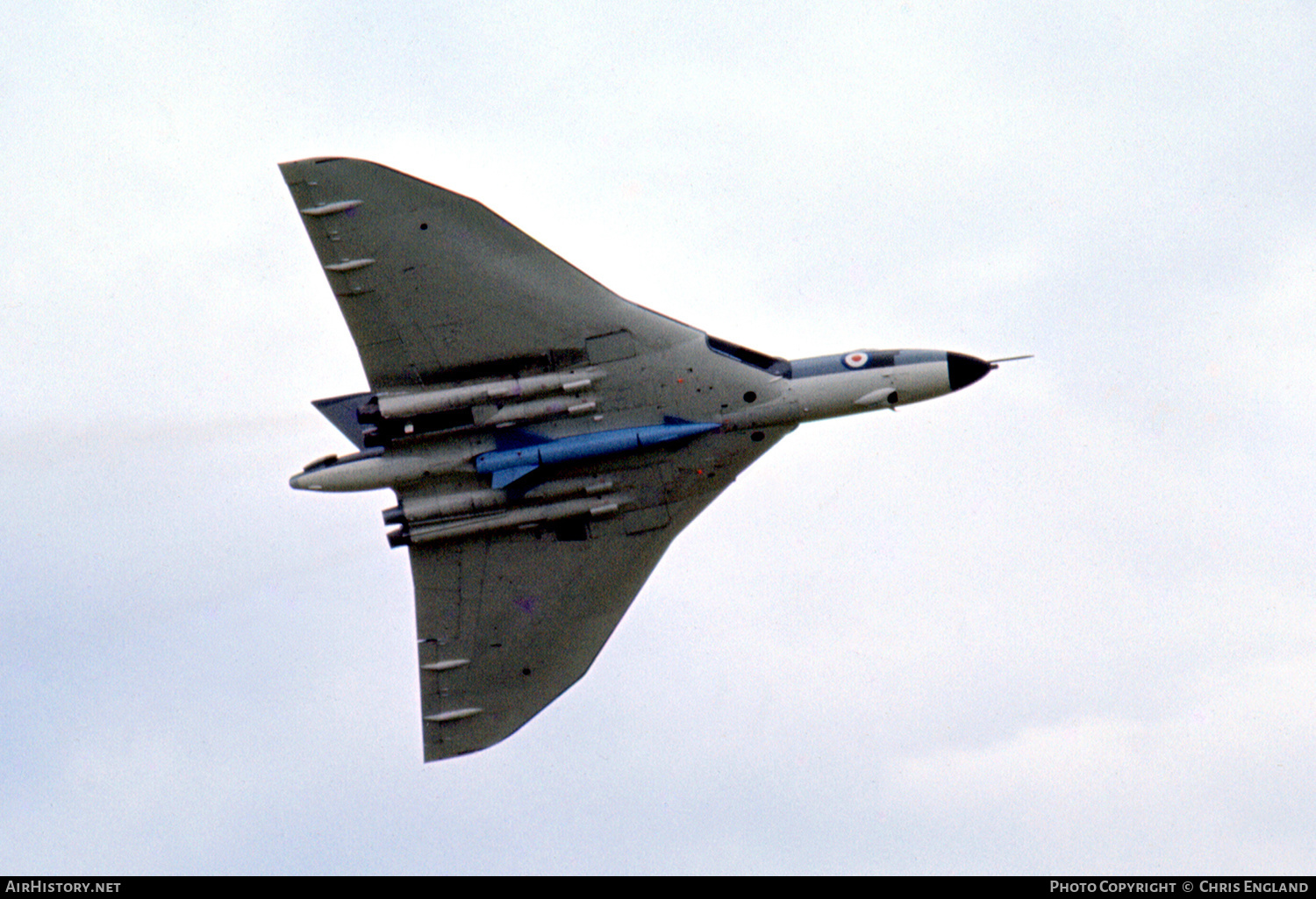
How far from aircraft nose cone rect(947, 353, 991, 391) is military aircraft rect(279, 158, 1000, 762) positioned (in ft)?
0.09

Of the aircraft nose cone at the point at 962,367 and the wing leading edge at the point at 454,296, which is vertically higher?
the wing leading edge at the point at 454,296

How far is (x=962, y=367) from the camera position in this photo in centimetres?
3419

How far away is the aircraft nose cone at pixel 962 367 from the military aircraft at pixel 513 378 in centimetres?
3

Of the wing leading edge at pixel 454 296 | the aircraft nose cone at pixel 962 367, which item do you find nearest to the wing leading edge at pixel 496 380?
the wing leading edge at pixel 454 296

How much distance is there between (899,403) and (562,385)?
749cm

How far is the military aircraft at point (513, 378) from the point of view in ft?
110

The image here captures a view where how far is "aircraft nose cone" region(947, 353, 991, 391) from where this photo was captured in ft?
112

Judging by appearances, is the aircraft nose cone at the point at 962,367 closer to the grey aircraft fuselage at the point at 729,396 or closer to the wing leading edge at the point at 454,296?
the grey aircraft fuselage at the point at 729,396

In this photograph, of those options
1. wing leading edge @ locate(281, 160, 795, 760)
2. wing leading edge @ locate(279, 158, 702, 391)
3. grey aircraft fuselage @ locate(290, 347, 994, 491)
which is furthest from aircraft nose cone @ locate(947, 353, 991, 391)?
wing leading edge @ locate(279, 158, 702, 391)

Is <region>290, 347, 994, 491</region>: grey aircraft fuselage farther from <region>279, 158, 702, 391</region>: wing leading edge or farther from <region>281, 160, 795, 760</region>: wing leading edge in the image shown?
<region>279, 158, 702, 391</region>: wing leading edge

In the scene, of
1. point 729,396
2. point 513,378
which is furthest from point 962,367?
point 513,378
